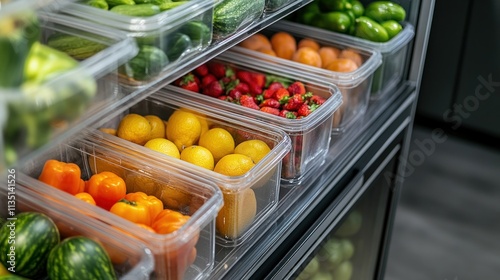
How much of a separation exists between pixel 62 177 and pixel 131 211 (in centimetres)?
16

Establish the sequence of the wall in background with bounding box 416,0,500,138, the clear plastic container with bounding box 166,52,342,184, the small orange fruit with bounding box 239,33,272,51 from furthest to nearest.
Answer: the wall in background with bounding box 416,0,500,138 → the small orange fruit with bounding box 239,33,272,51 → the clear plastic container with bounding box 166,52,342,184

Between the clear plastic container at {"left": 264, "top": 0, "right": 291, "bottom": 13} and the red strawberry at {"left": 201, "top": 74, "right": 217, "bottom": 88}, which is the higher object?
the clear plastic container at {"left": 264, "top": 0, "right": 291, "bottom": 13}

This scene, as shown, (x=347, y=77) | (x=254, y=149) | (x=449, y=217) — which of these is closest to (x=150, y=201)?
(x=254, y=149)

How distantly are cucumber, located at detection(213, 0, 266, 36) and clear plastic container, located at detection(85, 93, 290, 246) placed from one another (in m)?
0.26

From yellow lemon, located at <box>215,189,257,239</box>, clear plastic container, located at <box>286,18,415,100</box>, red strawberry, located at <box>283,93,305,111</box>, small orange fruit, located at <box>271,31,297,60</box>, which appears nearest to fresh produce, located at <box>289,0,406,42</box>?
clear plastic container, located at <box>286,18,415,100</box>

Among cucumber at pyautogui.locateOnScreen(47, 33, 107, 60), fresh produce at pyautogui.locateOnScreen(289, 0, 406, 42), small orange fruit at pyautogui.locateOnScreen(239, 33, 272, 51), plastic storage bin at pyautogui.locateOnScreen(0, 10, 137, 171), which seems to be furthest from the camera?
fresh produce at pyautogui.locateOnScreen(289, 0, 406, 42)

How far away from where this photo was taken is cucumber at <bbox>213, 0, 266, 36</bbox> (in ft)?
3.81

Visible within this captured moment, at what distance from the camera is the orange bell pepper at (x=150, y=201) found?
111cm

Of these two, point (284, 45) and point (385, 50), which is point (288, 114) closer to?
point (284, 45)

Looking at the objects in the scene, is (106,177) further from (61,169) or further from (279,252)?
(279,252)

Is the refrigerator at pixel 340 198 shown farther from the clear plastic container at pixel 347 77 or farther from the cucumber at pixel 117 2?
the cucumber at pixel 117 2

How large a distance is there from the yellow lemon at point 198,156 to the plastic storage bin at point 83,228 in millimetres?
301

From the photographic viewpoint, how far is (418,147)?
2641 millimetres

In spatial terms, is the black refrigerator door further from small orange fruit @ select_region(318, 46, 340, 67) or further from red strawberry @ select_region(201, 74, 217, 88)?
red strawberry @ select_region(201, 74, 217, 88)
